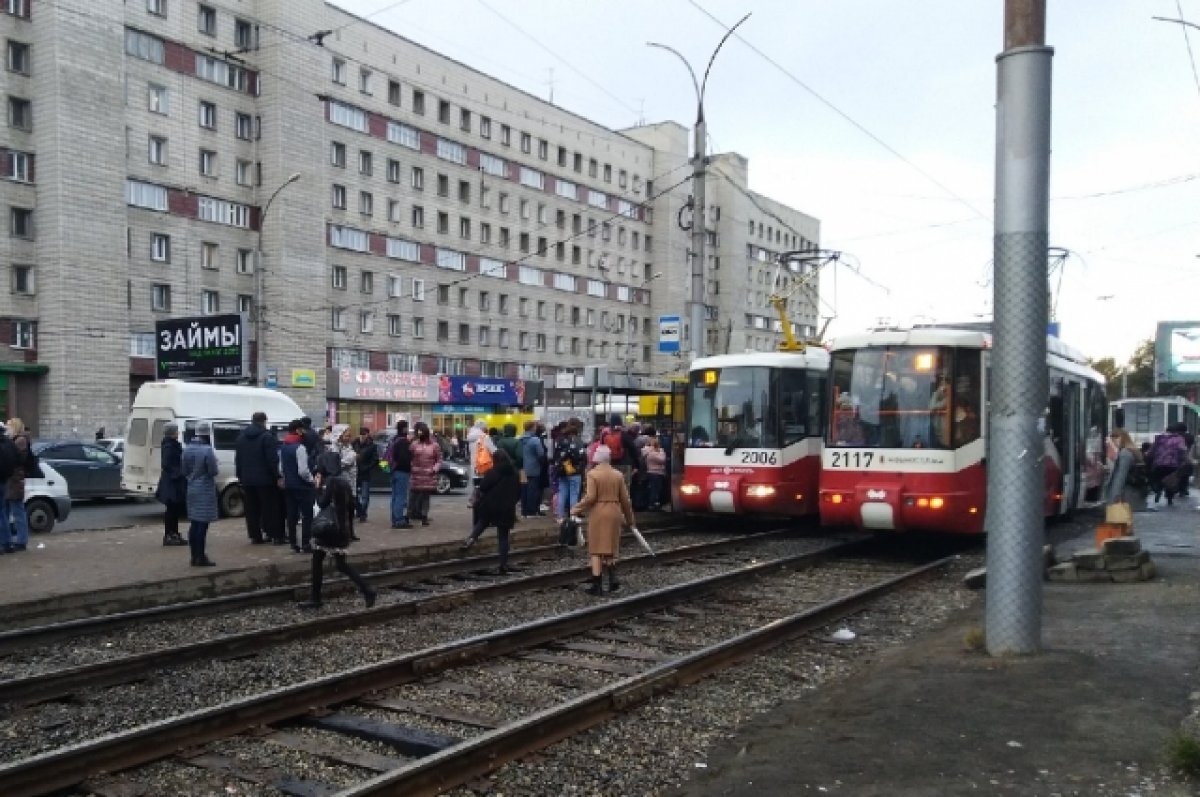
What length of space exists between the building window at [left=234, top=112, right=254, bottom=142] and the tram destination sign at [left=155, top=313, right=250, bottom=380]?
23540mm

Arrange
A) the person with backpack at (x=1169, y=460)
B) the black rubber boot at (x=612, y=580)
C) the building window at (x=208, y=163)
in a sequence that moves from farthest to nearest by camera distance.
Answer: the building window at (x=208, y=163) < the person with backpack at (x=1169, y=460) < the black rubber boot at (x=612, y=580)

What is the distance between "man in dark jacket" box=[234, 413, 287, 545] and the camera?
1423cm

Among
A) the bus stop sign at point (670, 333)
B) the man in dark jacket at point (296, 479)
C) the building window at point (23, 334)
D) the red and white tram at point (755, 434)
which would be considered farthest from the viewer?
the building window at point (23, 334)

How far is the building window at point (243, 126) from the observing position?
51.0 meters

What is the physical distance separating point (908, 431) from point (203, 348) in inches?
848

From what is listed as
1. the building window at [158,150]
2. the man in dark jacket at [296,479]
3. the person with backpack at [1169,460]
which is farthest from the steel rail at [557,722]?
the building window at [158,150]

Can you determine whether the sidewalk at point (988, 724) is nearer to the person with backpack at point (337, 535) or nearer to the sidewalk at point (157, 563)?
the person with backpack at point (337, 535)

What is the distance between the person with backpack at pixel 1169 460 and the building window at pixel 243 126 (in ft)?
142

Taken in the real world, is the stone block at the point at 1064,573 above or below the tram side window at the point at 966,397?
below

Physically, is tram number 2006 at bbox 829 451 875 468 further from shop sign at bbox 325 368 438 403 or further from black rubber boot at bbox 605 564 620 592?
shop sign at bbox 325 368 438 403

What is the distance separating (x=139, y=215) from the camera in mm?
46812

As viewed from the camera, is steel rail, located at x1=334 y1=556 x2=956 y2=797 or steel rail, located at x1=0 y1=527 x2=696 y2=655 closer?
steel rail, located at x1=334 y1=556 x2=956 y2=797

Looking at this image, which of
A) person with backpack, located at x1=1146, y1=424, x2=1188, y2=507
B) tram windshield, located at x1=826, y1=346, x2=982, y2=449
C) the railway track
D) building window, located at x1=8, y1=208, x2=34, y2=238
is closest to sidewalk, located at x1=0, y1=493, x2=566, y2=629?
the railway track

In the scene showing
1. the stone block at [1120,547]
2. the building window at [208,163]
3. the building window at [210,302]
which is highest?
the building window at [208,163]
